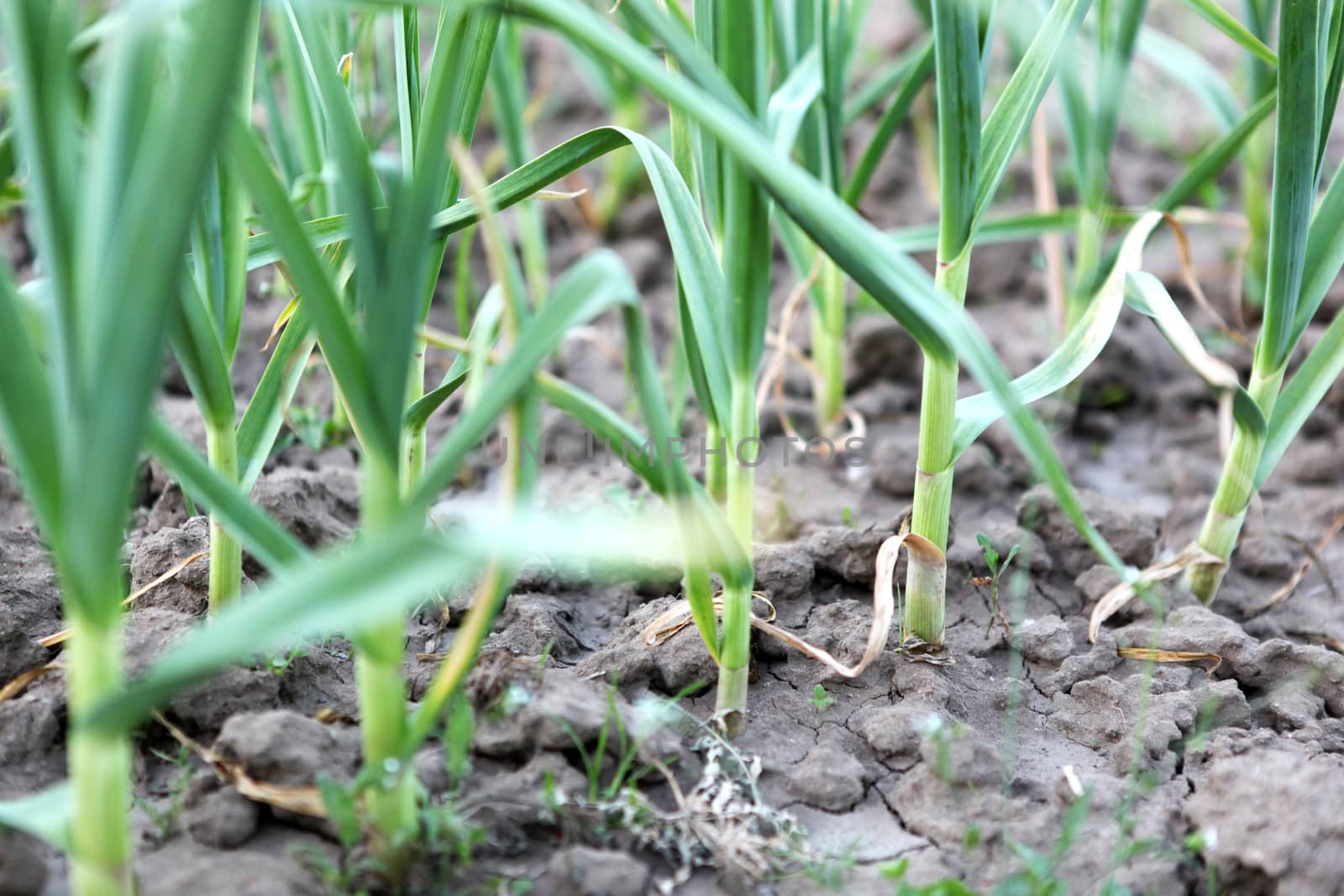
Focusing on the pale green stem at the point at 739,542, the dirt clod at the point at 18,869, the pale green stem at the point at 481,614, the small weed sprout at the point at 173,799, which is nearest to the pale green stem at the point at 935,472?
the pale green stem at the point at 739,542

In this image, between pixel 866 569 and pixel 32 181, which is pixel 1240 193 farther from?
pixel 32 181

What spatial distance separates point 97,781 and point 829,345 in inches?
54.2

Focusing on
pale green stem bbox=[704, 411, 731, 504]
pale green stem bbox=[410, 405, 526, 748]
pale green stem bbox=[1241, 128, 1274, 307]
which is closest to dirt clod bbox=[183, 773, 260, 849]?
pale green stem bbox=[410, 405, 526, 748]

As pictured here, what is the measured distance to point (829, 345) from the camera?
193 centimetres

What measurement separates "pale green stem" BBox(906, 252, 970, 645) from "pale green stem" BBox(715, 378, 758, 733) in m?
0.19

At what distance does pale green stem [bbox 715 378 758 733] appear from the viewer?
106cm

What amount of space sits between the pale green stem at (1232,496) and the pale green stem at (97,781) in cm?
121

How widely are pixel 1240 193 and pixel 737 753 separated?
2.18 metres

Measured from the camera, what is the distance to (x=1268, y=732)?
120 cm

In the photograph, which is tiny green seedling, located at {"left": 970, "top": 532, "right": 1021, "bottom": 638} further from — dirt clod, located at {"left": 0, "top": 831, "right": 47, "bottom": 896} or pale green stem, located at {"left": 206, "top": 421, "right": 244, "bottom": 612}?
dirt clod, located at {"left": 0, "top": 831, "right": 47, "bottom": 896}

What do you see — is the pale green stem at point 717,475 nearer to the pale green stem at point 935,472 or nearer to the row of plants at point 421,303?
the row of plants at point 421,303

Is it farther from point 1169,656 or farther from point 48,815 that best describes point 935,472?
point 48,815

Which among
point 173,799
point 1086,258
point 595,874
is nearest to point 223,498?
point 173,799

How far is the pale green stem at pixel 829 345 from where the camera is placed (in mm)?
1896
